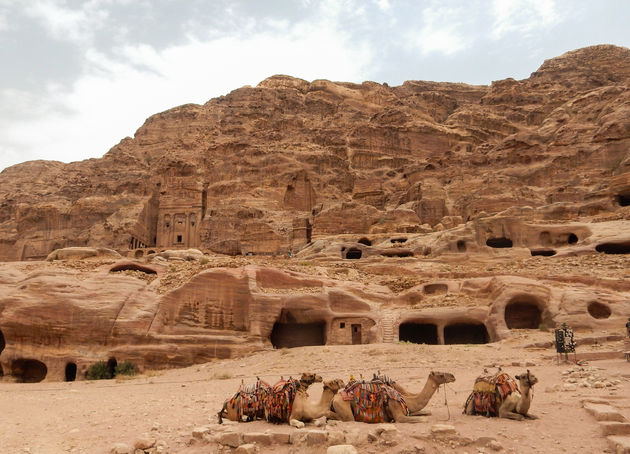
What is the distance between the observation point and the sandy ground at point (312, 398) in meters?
8.18

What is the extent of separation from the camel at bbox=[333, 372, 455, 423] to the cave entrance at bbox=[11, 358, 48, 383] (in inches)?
704

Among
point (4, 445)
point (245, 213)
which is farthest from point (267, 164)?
point (4, 445)

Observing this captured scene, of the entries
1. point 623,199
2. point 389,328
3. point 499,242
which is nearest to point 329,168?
point 499,242

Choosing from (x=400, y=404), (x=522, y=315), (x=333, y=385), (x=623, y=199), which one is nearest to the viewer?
(x=400, y=404)

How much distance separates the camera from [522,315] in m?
25.0

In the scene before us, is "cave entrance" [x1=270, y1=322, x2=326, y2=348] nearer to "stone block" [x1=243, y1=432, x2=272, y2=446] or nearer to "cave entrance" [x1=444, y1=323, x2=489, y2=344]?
"cave entrance" [x1=444, y1=323, x2=489, y2=344]

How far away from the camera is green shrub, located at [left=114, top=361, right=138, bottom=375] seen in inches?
824

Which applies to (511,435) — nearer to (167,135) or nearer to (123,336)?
(123,336)

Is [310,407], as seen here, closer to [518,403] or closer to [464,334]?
[518,403]

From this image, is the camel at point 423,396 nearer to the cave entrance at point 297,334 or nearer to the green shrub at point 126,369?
the green shrub at point 126,369

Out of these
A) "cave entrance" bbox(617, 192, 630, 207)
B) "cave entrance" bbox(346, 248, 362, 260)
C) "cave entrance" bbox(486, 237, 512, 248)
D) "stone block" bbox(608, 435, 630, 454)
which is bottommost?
"stone block" bbox(608, 435, 630, 454)

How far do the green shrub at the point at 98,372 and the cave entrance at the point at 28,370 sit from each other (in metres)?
2.83

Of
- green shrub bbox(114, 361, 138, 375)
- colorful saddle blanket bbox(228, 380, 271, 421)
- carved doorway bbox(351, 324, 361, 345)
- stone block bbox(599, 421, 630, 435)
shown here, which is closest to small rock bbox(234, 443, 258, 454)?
colorful saddle blanket bbox(228, 380, 271, 421)

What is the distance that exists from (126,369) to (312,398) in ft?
38.1
